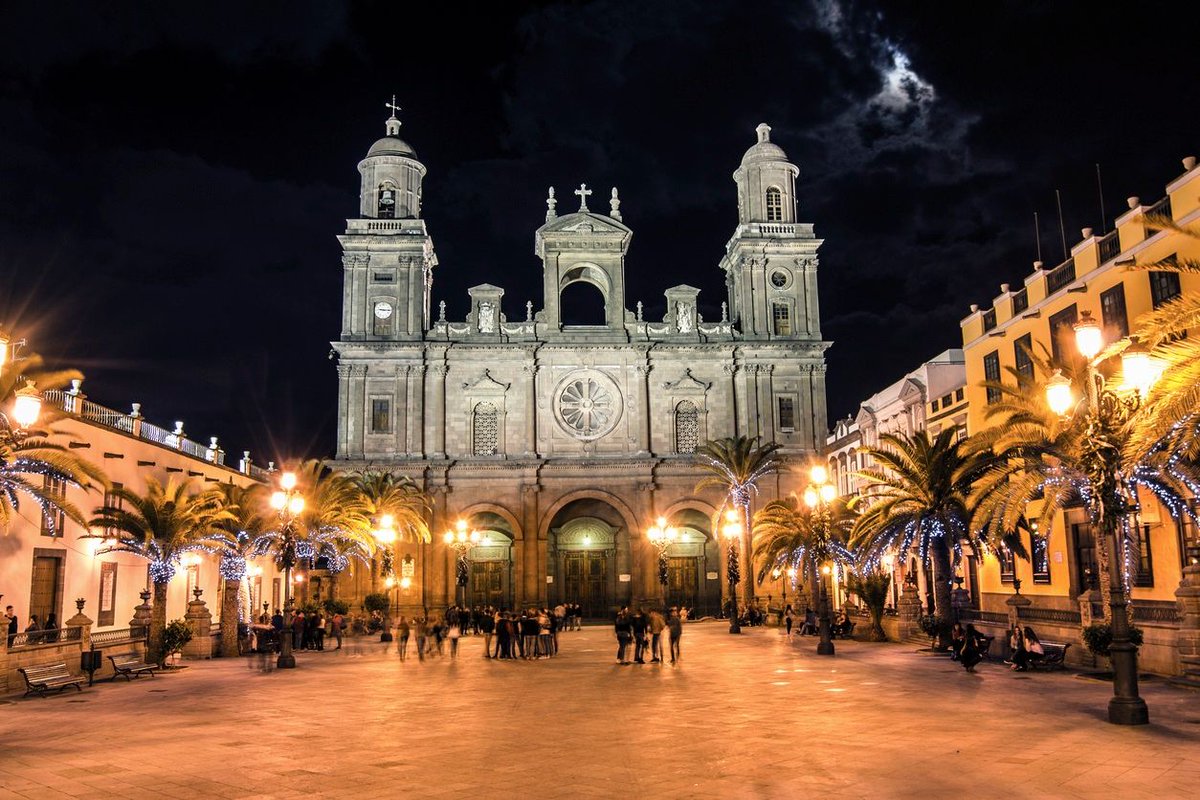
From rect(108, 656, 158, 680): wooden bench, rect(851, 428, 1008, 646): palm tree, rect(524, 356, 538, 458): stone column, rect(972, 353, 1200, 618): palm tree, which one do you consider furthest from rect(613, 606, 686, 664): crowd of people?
rect(524, 356, 538, 458): stone column

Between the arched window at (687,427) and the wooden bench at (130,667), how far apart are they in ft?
109

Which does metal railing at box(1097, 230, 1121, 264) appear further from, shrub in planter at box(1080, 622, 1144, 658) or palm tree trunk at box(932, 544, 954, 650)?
shrub in planter at box(1080, 622, 1144, 658)

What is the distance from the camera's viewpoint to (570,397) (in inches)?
2217

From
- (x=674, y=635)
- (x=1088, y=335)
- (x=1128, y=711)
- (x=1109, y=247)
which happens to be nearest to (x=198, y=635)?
(x=674, y=635)

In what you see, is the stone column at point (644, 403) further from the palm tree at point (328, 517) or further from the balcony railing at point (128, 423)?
the balcony railing at point (128, 423)

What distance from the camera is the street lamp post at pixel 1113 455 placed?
1467cm

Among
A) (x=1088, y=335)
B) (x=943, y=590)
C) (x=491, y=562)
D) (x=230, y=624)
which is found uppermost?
(x=1088, y=335)

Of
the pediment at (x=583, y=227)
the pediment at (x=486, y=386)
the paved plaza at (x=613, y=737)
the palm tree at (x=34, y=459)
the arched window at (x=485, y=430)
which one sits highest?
the pediment at (x=583, y=227)

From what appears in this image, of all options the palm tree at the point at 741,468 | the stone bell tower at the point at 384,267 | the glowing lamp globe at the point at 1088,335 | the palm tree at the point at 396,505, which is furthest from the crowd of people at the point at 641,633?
the stone bell tower at the point at 384,267

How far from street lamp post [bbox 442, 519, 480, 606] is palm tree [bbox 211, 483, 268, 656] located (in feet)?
47.0

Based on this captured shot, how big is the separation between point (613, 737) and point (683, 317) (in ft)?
146

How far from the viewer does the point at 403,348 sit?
54.8 metres

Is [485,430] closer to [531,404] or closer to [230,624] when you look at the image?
[531,404]

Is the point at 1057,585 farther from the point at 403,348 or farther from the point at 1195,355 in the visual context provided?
the point at 403,348
